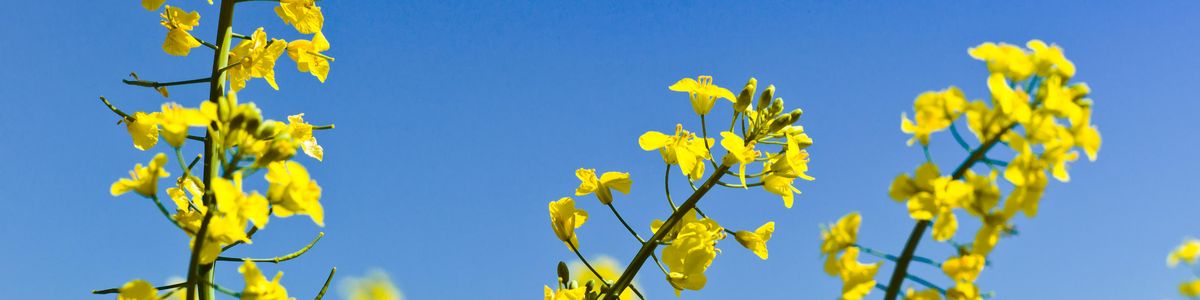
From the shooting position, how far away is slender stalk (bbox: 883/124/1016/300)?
1557mm

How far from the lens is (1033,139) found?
1563 millimetres

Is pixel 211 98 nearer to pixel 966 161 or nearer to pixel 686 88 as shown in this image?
pixel 686 88

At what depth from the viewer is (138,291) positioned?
2037 mm

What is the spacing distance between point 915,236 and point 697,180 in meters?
1.11

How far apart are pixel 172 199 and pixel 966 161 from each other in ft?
6.51

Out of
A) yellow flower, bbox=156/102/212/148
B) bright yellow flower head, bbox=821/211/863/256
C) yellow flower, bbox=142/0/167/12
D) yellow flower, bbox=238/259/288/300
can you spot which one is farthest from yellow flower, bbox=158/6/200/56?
bright yellow flower head, bbox=821/211/863/256

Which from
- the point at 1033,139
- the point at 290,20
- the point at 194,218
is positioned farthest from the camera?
the point at 290,20

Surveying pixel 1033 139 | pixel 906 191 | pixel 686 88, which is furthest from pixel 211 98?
pixel 1033 139

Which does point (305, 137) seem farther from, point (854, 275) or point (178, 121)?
Result: point (854, 275)

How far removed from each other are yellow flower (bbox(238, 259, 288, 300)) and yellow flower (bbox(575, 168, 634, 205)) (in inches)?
42.8

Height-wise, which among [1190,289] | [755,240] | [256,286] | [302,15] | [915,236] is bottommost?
[1190,289]

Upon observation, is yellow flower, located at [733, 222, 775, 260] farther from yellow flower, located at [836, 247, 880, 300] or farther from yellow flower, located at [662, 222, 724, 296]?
yellow flower, located at [836, 247, 880, 300]

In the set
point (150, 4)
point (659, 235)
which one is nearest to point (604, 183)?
point (659, 235)

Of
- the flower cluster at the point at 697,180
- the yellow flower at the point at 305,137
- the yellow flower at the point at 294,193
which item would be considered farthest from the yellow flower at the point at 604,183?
the yellow flower at the point at 294,193
